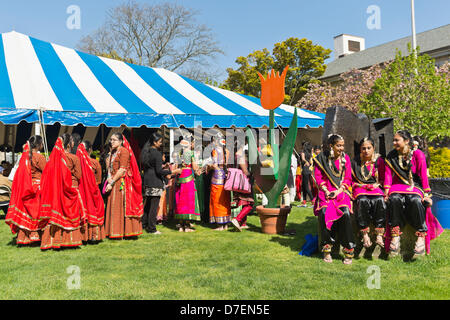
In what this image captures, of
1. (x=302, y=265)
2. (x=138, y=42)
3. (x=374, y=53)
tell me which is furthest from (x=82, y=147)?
(x=374, y=53)

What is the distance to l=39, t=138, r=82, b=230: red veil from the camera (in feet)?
16.1

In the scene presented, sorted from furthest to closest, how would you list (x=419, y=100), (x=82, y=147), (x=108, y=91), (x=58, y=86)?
(x=419, y=100) < (x=108, y=91) < (x=58, y=86) < (x=82, y=147)

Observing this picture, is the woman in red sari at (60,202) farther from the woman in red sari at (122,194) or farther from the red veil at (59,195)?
the woman in red sari at (122,194)

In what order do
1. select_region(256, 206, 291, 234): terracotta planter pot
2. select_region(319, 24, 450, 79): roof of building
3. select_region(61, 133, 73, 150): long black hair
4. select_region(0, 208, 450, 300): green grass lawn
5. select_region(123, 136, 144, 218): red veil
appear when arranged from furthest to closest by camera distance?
select_region(319, 24, 450, 79): roof of building → select_region(256, 206, 291, 234): terracotta planter pot → select_region(123, 136, 144, 218): red veil → select_region(61, 133, 73, 150): long black hair → select_region(0, 208, 450, 300): green grass lawn

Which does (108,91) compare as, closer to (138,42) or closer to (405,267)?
(405,267)

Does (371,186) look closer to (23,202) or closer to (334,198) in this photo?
(334,198)

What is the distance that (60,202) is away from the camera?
495 centimetres

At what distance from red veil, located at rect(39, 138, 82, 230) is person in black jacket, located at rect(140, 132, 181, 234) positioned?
134 cm

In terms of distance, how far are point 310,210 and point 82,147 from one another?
17.2 feet

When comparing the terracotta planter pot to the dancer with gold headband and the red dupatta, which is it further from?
the red dupatta

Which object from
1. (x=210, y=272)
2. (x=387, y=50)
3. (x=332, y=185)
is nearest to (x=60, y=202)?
(x=210, y=272)

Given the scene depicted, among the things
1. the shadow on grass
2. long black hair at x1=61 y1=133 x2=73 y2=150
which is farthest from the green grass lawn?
long black hair at x1=61 y1=133 x2=73 y2=150

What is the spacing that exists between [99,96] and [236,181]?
10.6 ft

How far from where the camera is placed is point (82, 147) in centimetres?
539
